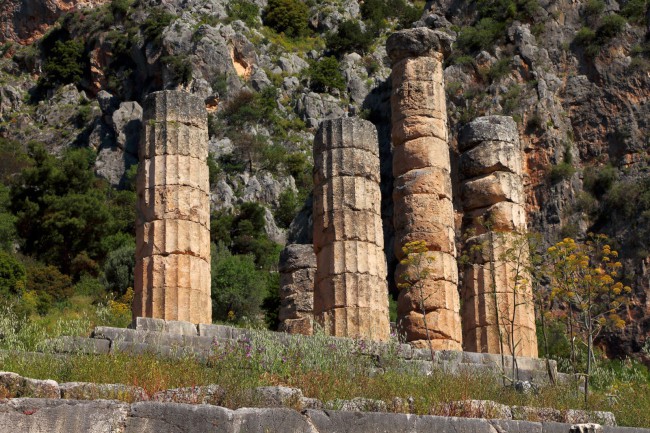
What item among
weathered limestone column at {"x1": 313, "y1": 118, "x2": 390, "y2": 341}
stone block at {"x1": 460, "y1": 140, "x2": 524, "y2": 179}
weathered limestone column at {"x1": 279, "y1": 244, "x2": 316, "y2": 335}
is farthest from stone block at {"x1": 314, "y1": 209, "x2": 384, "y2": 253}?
weathered limestone column at {"x1": 279, "y1": 244, "x2": 316, "y2": 335}

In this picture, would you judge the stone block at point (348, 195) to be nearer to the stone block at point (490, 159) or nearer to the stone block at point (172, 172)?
the stone block at point (172, 172)

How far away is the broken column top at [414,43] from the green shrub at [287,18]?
41285 millimetres

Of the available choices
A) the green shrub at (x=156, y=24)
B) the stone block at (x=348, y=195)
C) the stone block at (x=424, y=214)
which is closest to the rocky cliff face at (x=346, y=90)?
the green shrub at (x=156, y=24)

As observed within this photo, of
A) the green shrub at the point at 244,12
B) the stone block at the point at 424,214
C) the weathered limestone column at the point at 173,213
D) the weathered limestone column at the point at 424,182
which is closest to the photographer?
the weathered limestone column at the point at 173,213

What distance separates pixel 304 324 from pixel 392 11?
40.2 meters

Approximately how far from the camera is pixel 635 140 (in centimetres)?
4197

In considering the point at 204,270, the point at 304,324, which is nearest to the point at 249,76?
the point at 304,324

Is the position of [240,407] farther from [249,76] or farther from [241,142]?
[249,76]

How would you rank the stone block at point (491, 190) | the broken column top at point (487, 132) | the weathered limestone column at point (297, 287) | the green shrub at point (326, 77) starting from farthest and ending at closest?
the green shrub at point (326, 77)
the weathered limestone column at point (297, 287)
the broken column top at point (487, 132)
the stone block at point (491, 190)

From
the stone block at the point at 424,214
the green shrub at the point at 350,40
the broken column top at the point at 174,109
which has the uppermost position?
the green shrub at the point at 350,40

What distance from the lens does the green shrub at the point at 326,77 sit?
57906 mm

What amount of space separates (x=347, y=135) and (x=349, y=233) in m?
1.86

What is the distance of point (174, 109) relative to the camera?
20609 mm

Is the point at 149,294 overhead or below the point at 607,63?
below
